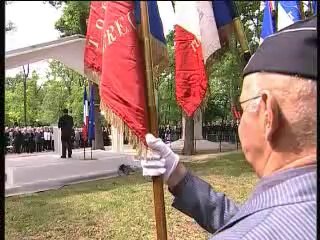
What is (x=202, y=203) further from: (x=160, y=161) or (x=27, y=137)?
(x=27, y=137)

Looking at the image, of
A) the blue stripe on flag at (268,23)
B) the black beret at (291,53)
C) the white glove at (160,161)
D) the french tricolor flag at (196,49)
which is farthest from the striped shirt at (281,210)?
the blue stripe on flag at (268,23)

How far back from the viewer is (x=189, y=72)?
2.94 metres

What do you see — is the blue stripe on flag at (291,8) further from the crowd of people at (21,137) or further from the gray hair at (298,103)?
the gray hair at (298,103)

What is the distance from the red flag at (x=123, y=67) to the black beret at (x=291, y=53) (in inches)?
37.7

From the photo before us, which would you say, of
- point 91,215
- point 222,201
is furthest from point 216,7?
point 91,215

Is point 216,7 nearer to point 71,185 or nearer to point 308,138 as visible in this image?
point 308,138

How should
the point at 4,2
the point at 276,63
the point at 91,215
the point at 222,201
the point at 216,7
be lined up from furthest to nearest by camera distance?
the point at 91,215 → the point at 216,7 → the point at 222,201 → the point at 4,2 → the point at 276,63

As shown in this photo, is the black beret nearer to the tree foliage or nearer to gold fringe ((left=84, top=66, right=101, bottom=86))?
the tree foliage

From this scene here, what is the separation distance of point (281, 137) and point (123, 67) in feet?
3.62

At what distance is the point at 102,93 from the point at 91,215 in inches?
139

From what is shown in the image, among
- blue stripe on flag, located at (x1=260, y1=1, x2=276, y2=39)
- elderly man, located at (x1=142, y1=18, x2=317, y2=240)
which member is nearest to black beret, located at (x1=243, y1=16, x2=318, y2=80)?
elderly man, located at (x1=142, y1=18, x2=317, y2=240)

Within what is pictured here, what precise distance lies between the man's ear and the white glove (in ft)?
2.29
